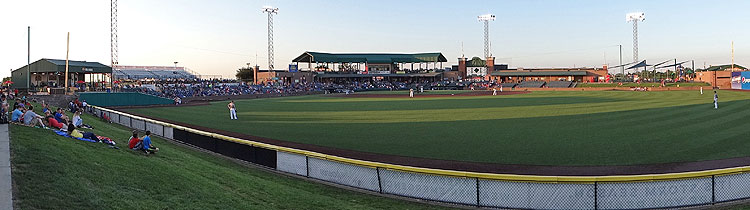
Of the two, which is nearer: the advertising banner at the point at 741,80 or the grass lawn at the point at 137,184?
the grass lawn at the point at 137,184

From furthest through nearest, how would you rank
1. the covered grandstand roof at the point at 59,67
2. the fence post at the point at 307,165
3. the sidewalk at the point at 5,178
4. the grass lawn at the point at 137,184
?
the covered grandstand roof at the point at 59,67, the fence post at the point at 307,165, the grass lawn at the point at 137,184, the sidewalk at the point at 5,178

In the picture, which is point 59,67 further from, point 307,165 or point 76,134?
point 307,165

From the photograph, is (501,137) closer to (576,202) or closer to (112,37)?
(576,202)

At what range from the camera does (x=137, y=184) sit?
8.99 m

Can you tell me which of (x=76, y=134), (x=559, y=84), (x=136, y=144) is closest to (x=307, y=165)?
(x=136, y=144)

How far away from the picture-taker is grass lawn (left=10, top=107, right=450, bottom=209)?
291 inches

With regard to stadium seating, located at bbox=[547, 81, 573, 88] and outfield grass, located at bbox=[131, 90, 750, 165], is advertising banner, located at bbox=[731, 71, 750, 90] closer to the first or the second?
stadium seating, located at bbox=[547, 81, 573, 88]

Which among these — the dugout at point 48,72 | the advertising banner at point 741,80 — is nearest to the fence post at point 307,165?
the dugout at point 48,72

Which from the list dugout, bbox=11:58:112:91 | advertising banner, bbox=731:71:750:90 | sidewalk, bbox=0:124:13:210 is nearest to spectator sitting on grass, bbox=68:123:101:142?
sidewalk, bbox=0:124:13:210

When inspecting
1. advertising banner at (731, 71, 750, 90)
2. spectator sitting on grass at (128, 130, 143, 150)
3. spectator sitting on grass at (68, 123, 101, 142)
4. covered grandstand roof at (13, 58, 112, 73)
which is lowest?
spectator sitting on grass at (128, 130, 143, 150)

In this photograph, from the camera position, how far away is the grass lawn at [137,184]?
7391 mm

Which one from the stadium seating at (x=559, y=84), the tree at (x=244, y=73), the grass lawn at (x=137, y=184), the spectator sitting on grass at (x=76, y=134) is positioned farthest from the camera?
the tree at (x=244, y=73)

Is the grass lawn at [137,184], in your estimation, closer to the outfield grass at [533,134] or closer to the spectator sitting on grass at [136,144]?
the spectator sitting on grass at [136,144]

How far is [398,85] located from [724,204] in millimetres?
91183
